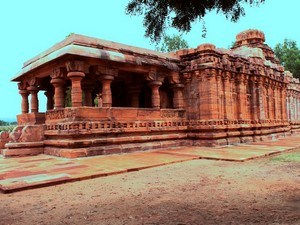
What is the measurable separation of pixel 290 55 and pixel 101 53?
29103 millimetres

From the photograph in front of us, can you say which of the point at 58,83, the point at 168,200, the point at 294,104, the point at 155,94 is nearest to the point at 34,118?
the point at 58,83

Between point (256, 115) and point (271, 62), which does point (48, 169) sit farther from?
point (271, 62)

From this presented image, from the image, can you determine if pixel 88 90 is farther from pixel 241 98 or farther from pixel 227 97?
pixel 241 98

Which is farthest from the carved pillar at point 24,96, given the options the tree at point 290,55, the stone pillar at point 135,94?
the tree at point 290,55

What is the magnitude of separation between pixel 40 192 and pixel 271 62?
602 inches

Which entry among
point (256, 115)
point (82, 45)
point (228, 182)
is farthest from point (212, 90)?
point (228, 182)

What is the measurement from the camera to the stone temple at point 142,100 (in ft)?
28.2

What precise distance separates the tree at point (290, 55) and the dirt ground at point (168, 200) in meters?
29.0

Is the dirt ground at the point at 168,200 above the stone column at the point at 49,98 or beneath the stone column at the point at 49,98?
beneath

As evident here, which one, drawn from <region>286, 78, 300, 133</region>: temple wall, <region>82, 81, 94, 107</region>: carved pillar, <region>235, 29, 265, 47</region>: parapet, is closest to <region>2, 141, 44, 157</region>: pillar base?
<region>82, 81, 94, 107</region>: carved pillar

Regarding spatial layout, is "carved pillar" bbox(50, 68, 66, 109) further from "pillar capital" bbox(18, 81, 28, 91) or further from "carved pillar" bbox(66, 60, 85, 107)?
"pillar capital" bbox(18, 81, 28, 91)

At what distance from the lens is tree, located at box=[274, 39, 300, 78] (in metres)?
30.8

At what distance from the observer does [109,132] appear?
891 centimetres

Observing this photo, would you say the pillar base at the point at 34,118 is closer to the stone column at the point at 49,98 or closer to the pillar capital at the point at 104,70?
the stone column at the point at 49,98
